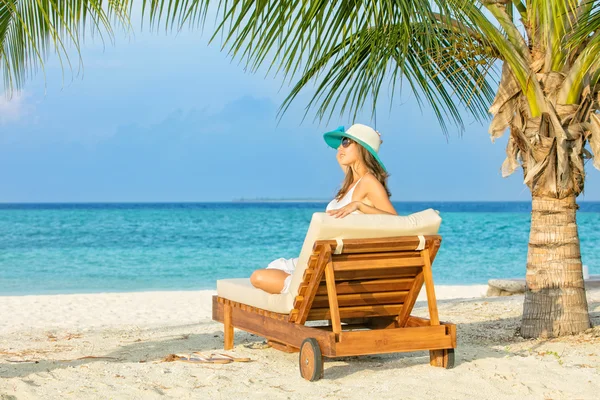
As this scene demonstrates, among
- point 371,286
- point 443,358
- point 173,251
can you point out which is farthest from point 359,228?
point 173,251

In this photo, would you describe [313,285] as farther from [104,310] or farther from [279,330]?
[104,310]

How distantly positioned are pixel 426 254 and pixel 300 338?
80 centimetres

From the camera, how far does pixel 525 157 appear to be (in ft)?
17.5

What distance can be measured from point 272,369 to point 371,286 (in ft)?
2.39

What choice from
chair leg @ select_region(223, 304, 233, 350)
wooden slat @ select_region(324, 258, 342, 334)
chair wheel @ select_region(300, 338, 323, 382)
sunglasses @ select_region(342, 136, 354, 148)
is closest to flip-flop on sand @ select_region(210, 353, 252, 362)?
chair leg @ select_region(223, 304, 233, 350)

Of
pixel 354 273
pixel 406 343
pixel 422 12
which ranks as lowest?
pixel 406 343

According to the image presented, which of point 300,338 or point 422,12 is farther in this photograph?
point 300,338

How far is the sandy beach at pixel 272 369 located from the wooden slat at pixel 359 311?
0.96ft

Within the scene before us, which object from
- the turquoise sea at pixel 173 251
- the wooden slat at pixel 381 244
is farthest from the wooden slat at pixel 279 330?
the turquoise sea at pixel 173 251

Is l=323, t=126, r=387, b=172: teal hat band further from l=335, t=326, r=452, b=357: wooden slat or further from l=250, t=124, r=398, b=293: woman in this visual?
l=335, t=326, r=452, b=357: wooden slat

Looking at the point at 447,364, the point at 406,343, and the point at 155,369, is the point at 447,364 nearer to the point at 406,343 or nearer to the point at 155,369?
the point at 406,343

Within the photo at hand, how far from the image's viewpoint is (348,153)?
439 centimetres

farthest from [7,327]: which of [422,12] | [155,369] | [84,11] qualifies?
[422,12]

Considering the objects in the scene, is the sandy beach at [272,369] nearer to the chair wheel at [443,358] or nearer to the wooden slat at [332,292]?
the chair wheel at [443,358]
